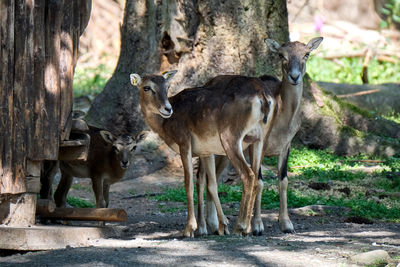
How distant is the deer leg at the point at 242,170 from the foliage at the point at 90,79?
11389 millimetres

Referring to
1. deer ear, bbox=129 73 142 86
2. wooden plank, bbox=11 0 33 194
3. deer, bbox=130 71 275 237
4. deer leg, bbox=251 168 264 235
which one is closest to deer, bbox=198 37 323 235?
deer leg, bbox=251 168 264 235

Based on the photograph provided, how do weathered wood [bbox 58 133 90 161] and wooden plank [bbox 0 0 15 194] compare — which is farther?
weathered wood [bbox 58 133 90 161]

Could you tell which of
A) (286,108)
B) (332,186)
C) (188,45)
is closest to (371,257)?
(286,108)

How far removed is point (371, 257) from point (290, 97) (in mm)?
3692

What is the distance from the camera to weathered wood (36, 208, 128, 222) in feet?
29.9

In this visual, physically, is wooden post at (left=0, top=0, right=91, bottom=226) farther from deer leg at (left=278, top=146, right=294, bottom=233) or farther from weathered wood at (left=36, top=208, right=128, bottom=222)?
deer leg at (left=278, top=146, right=294, bottom=233)

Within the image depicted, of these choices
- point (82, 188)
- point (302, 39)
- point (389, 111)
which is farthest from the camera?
point (302, 39)

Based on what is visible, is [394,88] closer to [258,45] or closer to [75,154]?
[258,45]

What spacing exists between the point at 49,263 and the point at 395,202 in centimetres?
619

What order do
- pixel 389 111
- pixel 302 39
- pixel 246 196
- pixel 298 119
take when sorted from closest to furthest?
1. pixel 246 196
2. pixel 298 119
3. pixel 389 111
4. pixel 302 39

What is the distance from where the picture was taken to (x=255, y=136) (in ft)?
30.2

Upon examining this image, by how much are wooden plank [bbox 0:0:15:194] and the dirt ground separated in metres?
1.02

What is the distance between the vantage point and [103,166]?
11234mm

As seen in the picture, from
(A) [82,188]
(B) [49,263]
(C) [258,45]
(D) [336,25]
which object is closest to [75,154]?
(B) [49,263]
